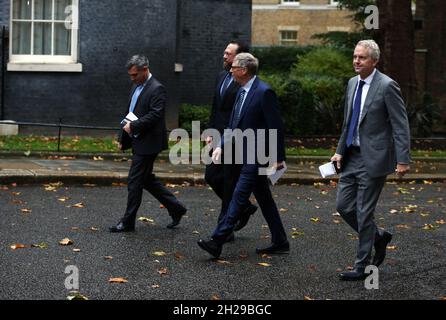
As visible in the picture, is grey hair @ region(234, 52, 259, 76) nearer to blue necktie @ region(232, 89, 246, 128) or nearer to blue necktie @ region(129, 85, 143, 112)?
blue necktie @ region(232, 89, 246, 128)

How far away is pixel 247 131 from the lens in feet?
30.0

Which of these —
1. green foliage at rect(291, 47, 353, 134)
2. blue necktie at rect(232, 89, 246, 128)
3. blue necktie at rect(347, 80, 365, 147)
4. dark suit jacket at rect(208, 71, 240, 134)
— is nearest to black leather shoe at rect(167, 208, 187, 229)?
dark suit jacket at rect(208, 71, 240, 134)

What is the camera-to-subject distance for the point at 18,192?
13.5 m

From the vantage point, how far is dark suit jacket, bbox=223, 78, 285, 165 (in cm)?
906

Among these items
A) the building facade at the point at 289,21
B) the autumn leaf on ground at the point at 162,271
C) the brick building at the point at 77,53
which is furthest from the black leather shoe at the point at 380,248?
the building facade at the point at 289,21

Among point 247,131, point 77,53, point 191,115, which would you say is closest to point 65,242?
point 247,131

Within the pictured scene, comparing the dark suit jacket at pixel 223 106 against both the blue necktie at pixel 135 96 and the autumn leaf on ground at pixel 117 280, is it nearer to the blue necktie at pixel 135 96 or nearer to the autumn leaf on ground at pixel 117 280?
the blue necktie at pixel 135 96

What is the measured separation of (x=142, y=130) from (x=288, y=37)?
1598 inches

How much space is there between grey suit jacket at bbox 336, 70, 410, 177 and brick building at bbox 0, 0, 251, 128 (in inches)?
539

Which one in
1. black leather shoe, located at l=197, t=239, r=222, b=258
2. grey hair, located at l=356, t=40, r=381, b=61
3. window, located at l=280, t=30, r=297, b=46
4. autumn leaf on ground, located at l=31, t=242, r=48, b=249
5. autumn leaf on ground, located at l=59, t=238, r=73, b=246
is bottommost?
autumn leaf on ground, located at l=31, t=242, r=48, b=249

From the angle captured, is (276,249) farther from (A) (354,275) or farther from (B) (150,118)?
(B) (150,118)
